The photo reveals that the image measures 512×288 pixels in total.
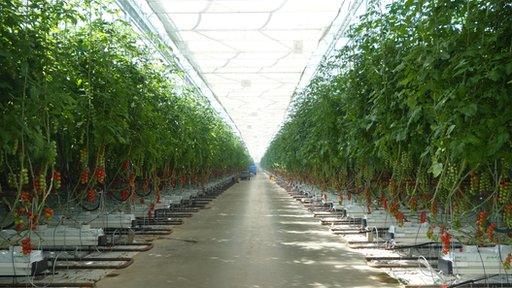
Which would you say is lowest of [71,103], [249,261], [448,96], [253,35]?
[249,261]

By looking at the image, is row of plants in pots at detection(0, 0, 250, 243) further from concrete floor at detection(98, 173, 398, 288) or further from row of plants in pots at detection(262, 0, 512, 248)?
row of plants in pots at detection(262, 0, 512, 248)

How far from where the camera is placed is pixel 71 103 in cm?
463

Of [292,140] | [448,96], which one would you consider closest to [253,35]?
[292,140]

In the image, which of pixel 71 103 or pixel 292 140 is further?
pixel 292 140

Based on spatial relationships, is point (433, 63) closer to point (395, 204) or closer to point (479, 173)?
point (479, 173)

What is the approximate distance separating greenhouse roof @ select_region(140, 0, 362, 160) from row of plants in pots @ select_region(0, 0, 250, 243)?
8.23 ft

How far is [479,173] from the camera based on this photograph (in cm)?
442

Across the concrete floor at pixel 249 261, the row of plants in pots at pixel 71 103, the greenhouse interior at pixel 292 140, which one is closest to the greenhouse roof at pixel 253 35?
the greenhouse interior at pixel 292 140

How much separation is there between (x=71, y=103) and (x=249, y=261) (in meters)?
3.14

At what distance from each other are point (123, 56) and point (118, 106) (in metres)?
0.97

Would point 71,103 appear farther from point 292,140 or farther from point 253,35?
point 292,140

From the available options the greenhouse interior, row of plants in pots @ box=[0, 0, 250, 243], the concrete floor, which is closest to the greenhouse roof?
the greenhouse interior

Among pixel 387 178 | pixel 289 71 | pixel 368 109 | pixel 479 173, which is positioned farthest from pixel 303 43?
pixel 479 173

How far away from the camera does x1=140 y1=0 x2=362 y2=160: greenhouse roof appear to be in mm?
11312
